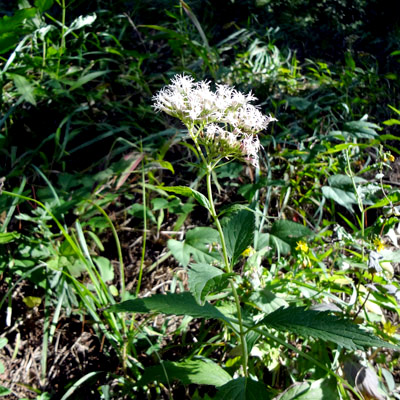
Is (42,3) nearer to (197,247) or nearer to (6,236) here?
(6,236)

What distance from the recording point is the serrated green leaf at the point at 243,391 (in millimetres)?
949

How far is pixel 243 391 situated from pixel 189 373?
0.17 meters

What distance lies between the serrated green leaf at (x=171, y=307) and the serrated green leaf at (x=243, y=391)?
0.16 metres

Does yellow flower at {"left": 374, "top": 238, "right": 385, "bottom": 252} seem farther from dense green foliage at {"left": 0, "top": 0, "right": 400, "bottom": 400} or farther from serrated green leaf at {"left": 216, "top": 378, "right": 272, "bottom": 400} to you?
serrated green leaf at {"left": 216, "top": 378, "right": 272, "bottom": 400}

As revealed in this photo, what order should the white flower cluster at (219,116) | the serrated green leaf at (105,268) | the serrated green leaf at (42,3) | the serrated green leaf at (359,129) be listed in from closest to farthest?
the white flower cluster at (219,116), the serrated green leaf at (105,268), the serrated green leaf at (359,129), the serrated green leaf at (42,3)

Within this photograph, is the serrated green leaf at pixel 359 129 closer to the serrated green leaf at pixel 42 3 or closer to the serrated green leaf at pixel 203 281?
the serrated green leaf at pixel 203 281

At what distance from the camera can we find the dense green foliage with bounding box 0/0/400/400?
113 cm

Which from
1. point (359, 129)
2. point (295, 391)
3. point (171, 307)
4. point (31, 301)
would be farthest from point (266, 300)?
point (359, 129)

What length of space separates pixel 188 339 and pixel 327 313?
2.47ft

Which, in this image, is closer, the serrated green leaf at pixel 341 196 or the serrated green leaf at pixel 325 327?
the serrated green leaf at pixel 325 327

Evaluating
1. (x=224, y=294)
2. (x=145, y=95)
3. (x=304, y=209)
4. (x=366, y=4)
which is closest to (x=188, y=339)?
(x=224, y=294)

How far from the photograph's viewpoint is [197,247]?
5.11 ft

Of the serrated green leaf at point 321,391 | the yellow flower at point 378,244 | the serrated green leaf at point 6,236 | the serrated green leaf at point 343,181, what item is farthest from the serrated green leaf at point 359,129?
the serrated green leaf at point 6,236

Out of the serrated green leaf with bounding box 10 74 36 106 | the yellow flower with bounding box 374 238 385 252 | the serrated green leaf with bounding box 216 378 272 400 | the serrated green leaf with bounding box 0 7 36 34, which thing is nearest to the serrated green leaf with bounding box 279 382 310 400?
the serrated green leaf with bounding box 216 378 272 400
